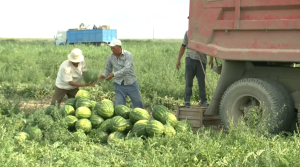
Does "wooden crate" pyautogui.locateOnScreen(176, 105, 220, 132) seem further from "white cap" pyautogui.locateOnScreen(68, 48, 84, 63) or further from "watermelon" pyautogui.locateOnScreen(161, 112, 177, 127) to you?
"white cap" pyautogui.locateOnScreen(68, 48, 84, 63)

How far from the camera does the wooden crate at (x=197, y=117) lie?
812 centimetres

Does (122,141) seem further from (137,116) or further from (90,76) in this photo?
(90,76)

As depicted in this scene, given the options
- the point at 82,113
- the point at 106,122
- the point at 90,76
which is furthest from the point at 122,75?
the point at 106,122

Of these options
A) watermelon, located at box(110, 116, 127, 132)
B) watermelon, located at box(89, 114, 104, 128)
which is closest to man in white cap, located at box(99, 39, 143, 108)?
watermelon, located at box(89, 114, 104, 128)

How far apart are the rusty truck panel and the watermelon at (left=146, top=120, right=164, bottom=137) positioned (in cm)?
171

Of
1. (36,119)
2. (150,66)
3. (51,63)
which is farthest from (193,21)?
(51,63)

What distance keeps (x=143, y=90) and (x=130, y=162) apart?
690cm

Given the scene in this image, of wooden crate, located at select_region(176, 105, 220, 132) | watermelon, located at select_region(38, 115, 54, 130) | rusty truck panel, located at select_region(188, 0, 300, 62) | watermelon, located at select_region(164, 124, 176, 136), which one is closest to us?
watermelon, located at select_region(164, 124, 176, 136)

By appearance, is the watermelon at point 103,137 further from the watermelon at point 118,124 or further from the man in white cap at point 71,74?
the man in white cap at point 71,74

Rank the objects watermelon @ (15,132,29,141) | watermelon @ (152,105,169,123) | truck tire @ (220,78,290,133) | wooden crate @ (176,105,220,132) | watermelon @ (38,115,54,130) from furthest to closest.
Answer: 1. wooden crate @ (176,105,220,132)
2. watermelon @ (152,105,169,123)
3. truck tire @ (220,78,290,133)
4. watermelon @ (38,115,54,130)
5. watermelon @ (15,132,29,141)

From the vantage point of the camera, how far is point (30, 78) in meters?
15.1

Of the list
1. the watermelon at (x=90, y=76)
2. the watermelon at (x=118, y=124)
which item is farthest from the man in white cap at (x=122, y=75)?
the watermelon at (x=118, y=124)

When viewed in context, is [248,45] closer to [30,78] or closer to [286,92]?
[286,92]

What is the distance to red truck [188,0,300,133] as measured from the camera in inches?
268
